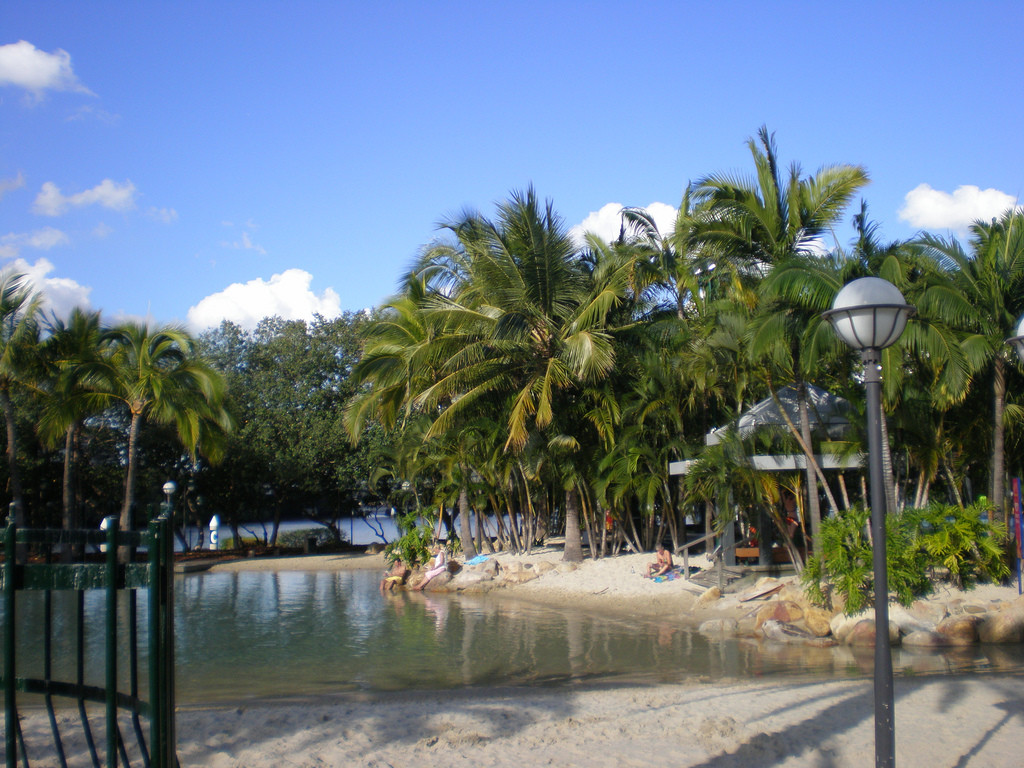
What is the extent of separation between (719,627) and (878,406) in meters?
9.06

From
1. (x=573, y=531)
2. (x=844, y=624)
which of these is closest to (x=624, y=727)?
(x=844, y=624)

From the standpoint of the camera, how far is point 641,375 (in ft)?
62.1

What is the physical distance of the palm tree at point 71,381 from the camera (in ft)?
73.5

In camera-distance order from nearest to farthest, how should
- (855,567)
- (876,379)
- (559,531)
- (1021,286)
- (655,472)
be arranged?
(876,379) < (855,567) < (1021,286) < (655,472) < (559,531)

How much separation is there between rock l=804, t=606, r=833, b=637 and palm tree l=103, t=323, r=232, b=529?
17.0 m

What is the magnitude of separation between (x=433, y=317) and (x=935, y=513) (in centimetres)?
1068

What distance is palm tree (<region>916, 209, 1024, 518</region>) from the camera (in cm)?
1227

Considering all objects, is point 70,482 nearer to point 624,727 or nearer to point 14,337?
point 14,337

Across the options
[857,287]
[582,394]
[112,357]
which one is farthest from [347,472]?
[857,287]

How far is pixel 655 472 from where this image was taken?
18.4 metres

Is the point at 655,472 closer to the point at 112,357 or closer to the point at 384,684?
the point at 384,684

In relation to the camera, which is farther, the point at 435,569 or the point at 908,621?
the point at 435,569

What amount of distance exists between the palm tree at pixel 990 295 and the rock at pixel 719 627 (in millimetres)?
4460

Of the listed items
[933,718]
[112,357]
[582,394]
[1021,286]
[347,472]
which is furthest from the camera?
[347,472]
